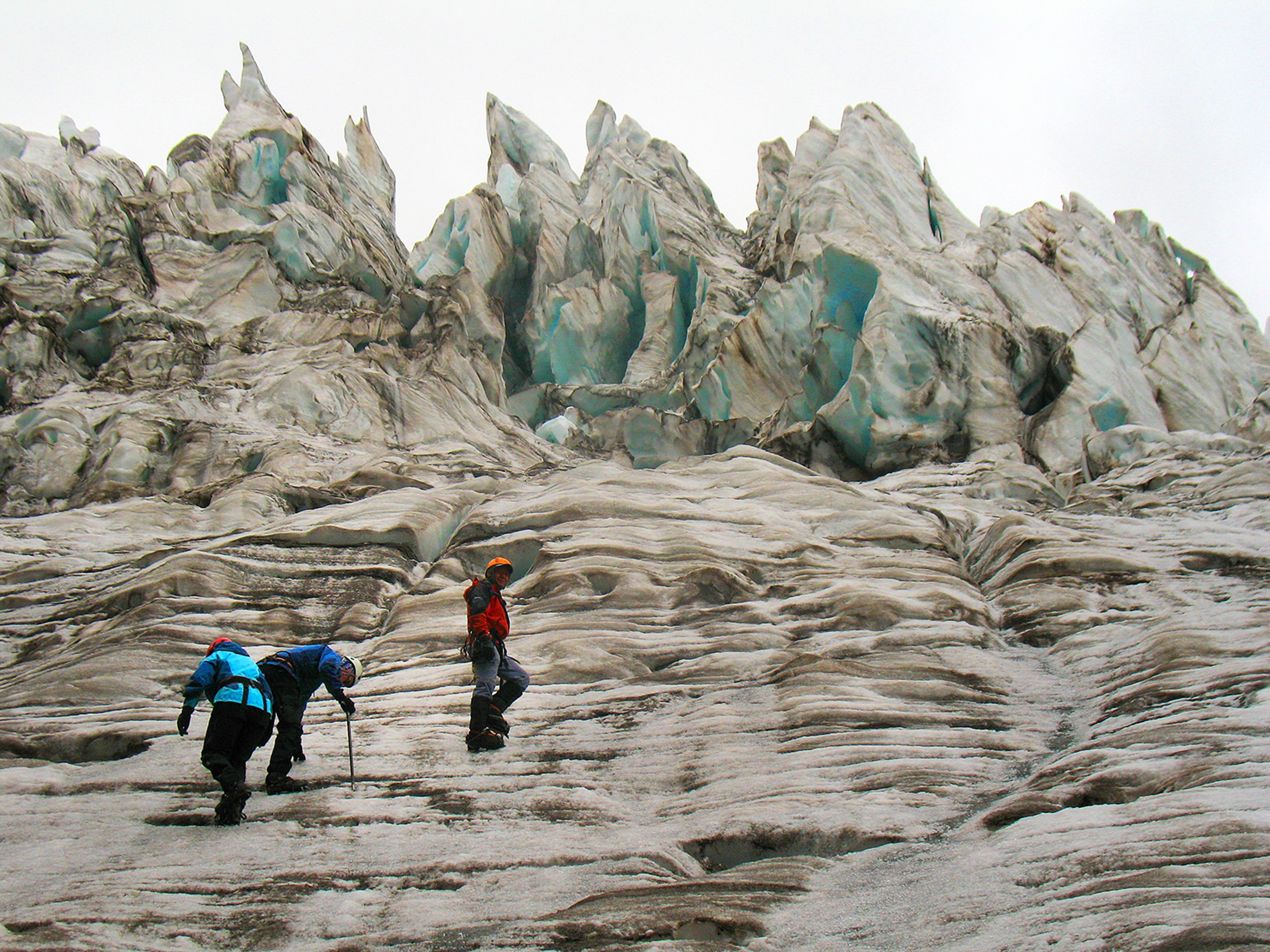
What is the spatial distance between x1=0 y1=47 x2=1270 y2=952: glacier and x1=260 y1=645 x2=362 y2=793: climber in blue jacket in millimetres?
440

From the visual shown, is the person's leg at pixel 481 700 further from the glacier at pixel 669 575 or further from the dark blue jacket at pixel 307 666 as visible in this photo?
the dark blue jacket at pixel 307 666

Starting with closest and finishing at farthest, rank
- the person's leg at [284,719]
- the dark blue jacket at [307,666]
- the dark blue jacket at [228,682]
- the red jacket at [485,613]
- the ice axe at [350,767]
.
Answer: the dark blue jacket at [228,682]
the ice axe at [350,767]
the person's leg at [284,719]
the dark blue jacket at [307,666]
the red jacket at [485,613]

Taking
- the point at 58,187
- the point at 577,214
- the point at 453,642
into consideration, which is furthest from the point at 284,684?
the point at 577,214

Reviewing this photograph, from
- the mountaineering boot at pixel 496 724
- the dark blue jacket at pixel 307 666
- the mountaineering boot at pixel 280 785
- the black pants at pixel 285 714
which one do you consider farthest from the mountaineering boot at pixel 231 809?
the mountaineering boot at pixel 496 724

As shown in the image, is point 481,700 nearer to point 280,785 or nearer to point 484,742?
point 484,742

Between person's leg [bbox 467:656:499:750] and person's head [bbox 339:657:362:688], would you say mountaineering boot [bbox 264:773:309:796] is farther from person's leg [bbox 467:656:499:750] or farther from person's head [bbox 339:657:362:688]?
person's leg [bbox 467:656:499:750]

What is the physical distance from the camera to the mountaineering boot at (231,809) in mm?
7715

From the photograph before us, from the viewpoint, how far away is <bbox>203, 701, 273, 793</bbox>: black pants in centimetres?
779

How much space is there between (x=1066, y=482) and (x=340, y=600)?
61.5 feet

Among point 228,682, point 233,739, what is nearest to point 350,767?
point 233,739

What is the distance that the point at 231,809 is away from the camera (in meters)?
7.72

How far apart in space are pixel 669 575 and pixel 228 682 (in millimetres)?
7885

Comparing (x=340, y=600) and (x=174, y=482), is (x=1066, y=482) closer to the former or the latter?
(x=340, y=600)

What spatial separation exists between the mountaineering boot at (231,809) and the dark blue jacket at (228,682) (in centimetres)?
74
